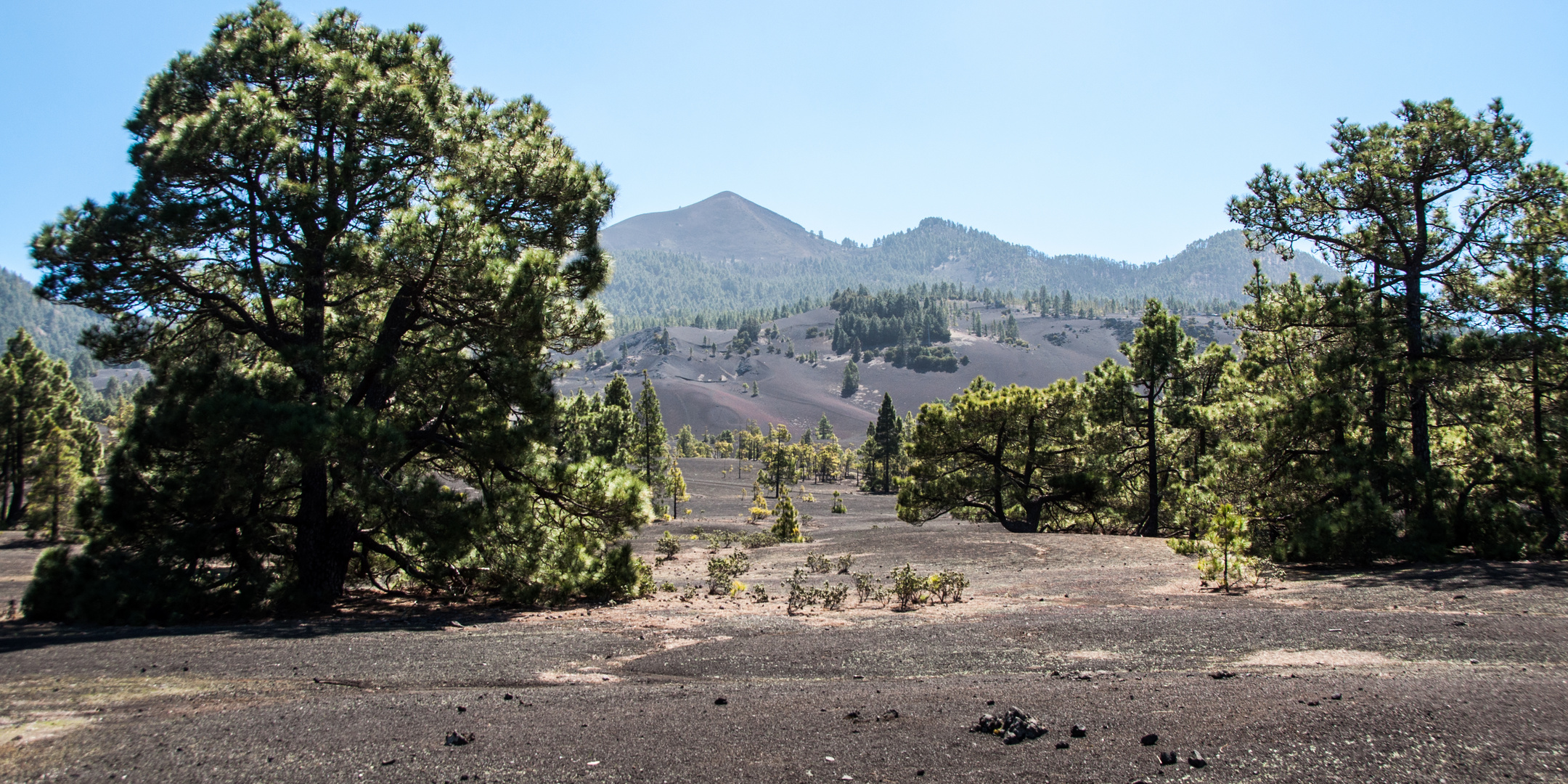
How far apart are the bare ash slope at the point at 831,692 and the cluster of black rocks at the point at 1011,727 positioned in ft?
0.19

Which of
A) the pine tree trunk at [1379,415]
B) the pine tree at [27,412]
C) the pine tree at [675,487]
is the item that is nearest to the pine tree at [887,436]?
the pine tree at [675,487]

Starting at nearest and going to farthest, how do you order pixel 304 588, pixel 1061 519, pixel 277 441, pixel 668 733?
pixel 668 733 → pixel 277 441 → pixel 304 588 → pixel 1061 519

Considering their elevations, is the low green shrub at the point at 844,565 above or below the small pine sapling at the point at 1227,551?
below

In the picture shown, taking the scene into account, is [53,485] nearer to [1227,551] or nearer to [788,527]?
[788,527]

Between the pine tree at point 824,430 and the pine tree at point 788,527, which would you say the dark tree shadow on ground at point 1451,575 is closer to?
the pine tree at point 788,527

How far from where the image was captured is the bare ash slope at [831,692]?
12.2 ft

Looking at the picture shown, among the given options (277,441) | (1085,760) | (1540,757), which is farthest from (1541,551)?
(277,441)

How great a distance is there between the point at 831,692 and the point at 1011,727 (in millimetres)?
1565

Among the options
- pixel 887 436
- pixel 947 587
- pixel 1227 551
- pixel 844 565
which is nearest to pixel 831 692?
pixel 947 587

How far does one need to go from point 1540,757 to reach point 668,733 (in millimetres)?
4054

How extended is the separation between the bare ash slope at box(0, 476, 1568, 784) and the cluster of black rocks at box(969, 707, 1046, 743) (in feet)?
0.19

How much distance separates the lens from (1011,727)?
13.4ft

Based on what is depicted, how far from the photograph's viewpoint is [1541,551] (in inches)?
465

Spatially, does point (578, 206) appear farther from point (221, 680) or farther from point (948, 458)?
point (948, 458)
